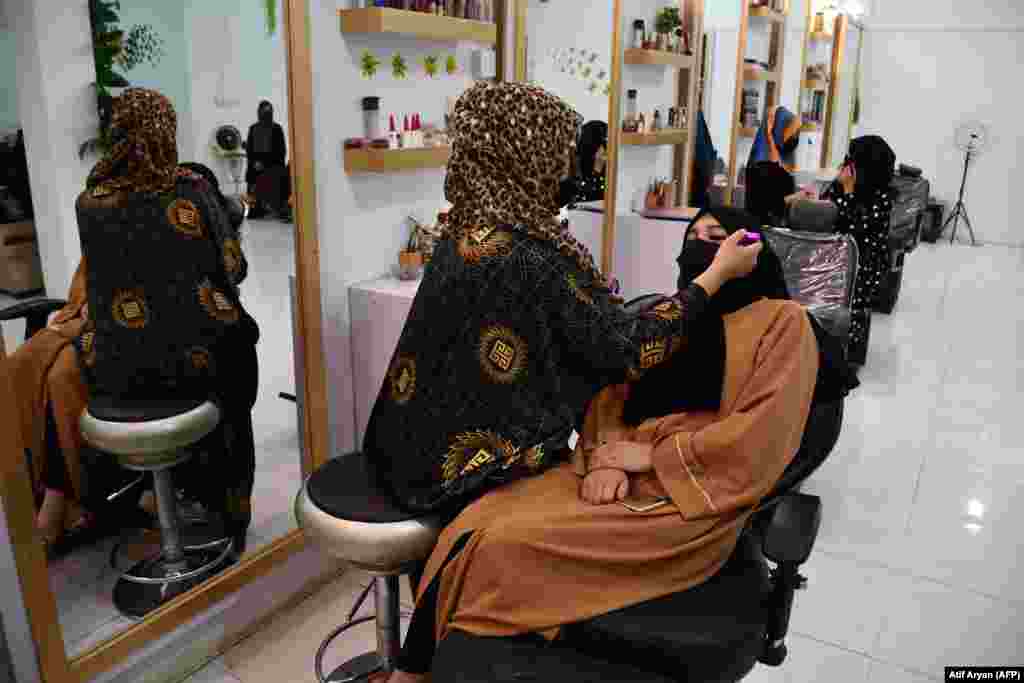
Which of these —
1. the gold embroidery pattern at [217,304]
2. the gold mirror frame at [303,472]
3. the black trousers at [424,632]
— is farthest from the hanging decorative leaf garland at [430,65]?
the black trousers at [424,632]

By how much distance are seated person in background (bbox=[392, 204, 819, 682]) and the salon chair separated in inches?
1.7

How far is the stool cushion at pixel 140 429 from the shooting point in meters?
1.94

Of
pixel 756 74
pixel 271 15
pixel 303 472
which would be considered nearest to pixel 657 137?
pixel 756 74

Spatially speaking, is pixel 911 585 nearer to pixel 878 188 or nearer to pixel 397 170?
pixel 397 170

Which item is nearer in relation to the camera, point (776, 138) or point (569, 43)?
point (569, 43)

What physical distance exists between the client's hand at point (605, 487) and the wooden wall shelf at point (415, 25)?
1.53 metres

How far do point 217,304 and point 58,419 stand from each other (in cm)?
48

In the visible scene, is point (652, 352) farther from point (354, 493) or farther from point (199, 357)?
point (199, 357)

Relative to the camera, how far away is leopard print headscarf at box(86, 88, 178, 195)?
1834 mm

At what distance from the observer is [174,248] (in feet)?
6.71

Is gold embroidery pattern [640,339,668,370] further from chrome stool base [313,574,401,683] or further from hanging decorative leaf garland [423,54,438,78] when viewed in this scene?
hanging decorative leaf garland [423,54,438,78]

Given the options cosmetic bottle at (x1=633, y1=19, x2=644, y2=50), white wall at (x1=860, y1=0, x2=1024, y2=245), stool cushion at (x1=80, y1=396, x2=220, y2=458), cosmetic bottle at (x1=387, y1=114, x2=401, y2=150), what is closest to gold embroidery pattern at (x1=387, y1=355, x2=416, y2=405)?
stool cushion at (x1=80, y1=396, x2=220, y2=458)

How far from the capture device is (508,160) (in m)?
1.53

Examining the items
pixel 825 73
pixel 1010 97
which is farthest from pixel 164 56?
pixel 1010 97
